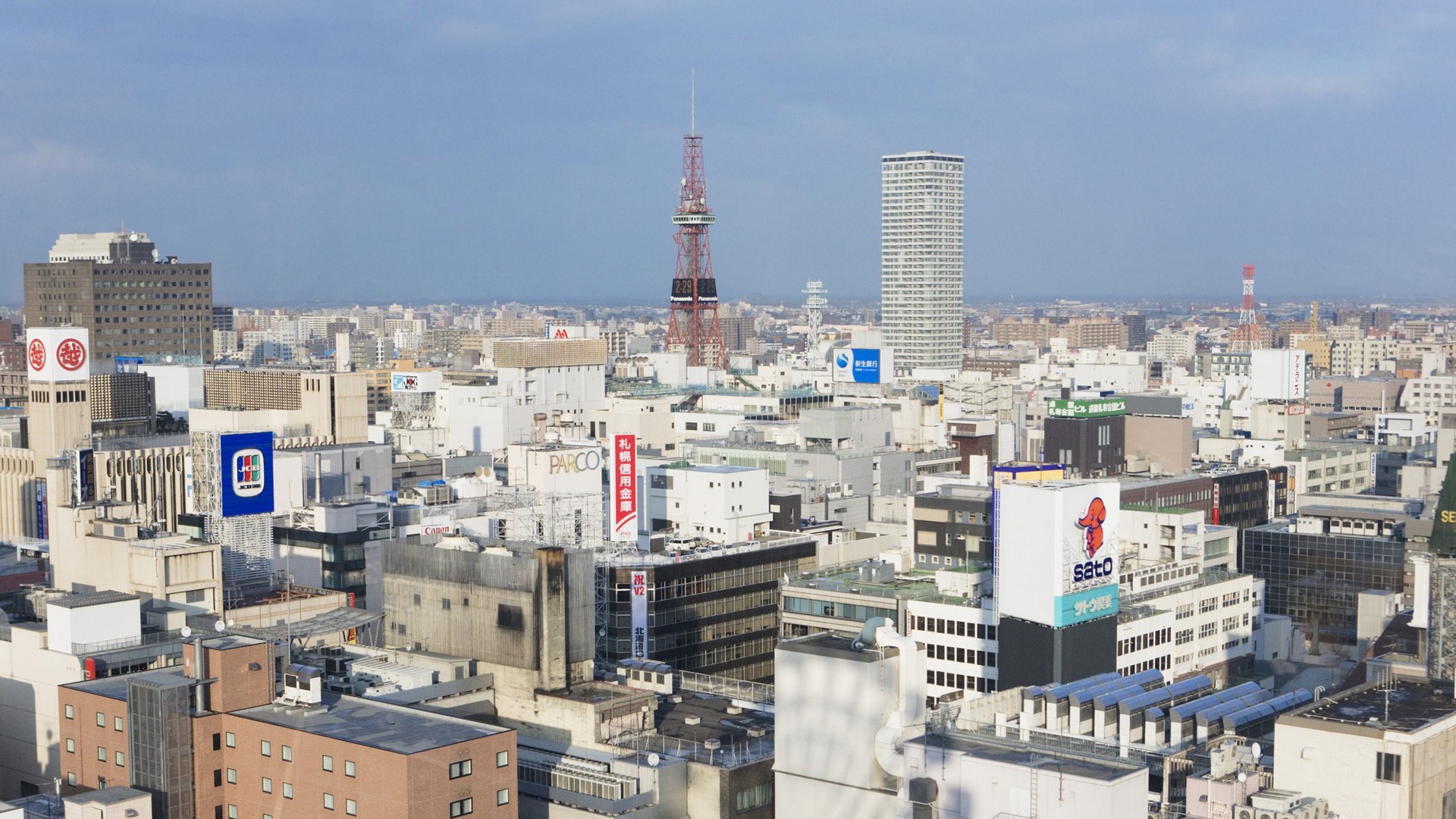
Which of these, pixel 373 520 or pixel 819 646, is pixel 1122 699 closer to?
pixel 819 646

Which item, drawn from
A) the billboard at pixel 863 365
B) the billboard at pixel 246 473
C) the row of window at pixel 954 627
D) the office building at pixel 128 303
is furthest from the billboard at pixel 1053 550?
the office building at pixel 128 303

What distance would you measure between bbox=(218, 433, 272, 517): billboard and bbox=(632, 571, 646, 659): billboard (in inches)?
761

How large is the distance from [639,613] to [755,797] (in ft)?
57.2

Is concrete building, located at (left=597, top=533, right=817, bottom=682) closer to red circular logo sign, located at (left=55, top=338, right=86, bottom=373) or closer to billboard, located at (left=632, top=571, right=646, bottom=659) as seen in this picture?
billboard, located at (left=632, top=571, right=646, bottom=659)

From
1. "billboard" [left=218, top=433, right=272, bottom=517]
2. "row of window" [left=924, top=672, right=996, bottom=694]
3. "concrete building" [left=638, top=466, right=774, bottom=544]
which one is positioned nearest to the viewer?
"row of window" [left=924, top=672, right=996, bottom=694]

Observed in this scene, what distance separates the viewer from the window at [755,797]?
32.3 meters

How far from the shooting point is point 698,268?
13950cm

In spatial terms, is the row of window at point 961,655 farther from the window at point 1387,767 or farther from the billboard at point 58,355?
the billboard at point 58,355

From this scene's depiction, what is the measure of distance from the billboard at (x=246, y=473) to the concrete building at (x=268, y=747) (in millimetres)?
28301

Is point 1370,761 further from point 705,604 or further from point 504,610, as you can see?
point 705,604

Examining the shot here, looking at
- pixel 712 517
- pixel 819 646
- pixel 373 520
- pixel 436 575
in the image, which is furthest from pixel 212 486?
pixel 819 646

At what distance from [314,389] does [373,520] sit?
33.0m

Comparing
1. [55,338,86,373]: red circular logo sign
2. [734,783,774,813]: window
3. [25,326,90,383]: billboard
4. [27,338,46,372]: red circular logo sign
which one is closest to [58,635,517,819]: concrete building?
[734,783,774,813]: window

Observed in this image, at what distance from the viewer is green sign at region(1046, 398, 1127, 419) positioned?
3189 inches
